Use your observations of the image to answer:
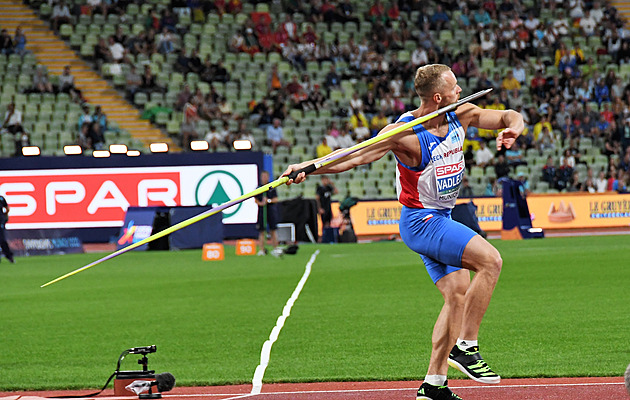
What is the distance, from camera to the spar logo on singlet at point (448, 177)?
6477 millimetres

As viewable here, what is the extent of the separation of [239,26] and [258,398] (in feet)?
91.7

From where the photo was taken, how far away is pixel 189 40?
33.3m

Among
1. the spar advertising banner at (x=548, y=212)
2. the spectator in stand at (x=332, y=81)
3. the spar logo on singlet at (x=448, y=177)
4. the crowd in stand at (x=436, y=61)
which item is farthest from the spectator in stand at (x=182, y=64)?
the spar logo on singlet at (x=448, y=177)

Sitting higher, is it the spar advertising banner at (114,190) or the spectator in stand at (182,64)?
the spectator in stand at (182,64)

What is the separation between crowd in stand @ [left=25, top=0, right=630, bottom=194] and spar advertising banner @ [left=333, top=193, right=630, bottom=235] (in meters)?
1.66

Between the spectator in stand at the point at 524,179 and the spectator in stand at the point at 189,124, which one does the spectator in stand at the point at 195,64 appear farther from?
the spectator in stand at the point at 524,179

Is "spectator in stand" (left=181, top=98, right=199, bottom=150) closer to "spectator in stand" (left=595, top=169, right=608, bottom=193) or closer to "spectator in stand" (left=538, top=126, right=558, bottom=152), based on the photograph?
"spectator in stand" (left=538, top=126, right=558, bottom=152)

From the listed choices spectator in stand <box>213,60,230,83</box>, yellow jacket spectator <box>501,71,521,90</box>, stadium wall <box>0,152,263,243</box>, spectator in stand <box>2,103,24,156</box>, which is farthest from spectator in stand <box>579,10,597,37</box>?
spectator in stand <box>2,103,24,156</box>

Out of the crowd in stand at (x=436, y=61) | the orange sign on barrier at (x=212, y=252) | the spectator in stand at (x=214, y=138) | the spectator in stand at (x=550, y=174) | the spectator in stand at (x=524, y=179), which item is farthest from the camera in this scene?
the crowd in stand at (x=436, y=61)

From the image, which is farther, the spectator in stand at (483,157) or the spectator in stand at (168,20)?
the spectator in stand at (168,20)

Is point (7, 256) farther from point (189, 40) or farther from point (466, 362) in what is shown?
point (466, 362)

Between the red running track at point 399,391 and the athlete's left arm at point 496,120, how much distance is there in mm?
2064

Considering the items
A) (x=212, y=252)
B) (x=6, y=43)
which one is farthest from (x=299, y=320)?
(x=6, y=43)

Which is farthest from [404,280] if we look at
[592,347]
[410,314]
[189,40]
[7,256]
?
[189,40]
